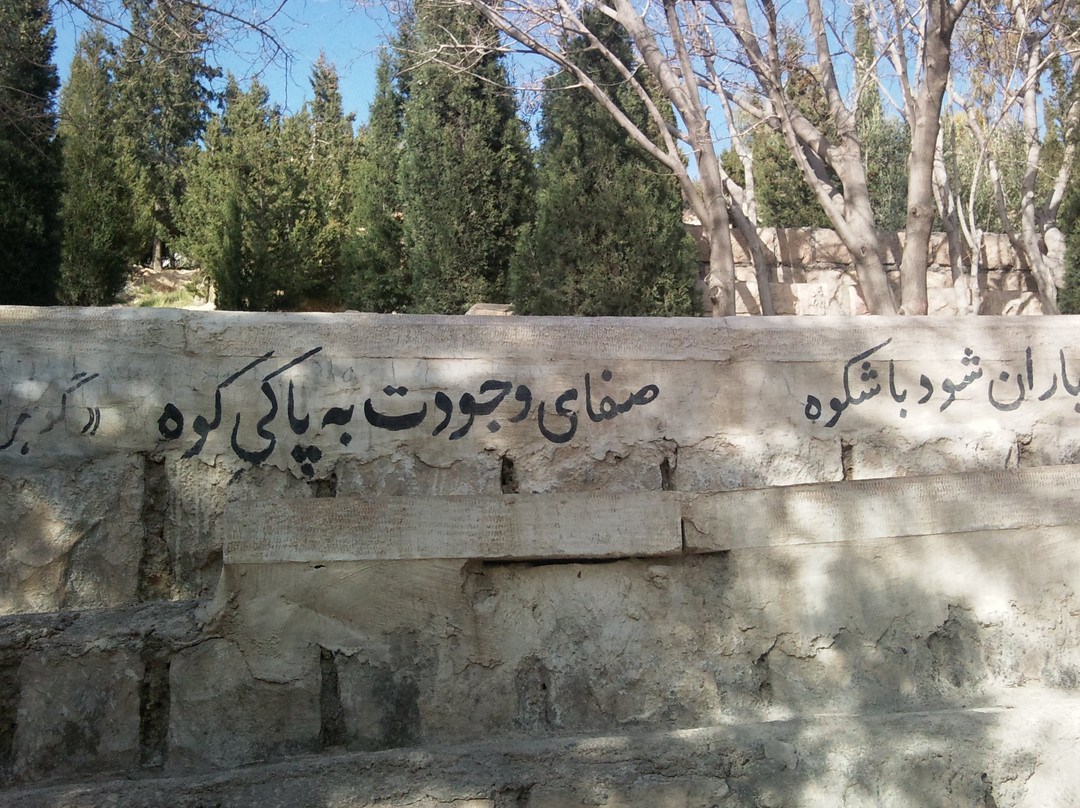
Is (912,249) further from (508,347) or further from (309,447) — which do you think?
(309,447)

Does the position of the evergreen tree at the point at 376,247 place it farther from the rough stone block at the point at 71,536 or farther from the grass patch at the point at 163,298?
the rough stone block at the point at 71,536

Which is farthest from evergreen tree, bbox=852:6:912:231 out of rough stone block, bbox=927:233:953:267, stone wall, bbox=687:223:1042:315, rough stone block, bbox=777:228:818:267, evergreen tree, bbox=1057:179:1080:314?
rough stone block, bbox=777:228:818:267

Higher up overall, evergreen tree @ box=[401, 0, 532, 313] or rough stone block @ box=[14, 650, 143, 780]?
evergreen tree @ box=[401, 0, 532, 313]

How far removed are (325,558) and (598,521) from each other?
0.83 meters

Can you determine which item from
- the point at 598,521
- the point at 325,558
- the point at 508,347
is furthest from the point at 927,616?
the point at 508,347

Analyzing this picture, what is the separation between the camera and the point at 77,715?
279 centimetres

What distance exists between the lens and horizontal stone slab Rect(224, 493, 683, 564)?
2.87m

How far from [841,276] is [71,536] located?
12.4 meters

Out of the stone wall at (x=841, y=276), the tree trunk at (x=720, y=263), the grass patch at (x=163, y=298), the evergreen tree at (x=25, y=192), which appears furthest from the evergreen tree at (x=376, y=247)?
the evergreen tree at (x=25, y=192)

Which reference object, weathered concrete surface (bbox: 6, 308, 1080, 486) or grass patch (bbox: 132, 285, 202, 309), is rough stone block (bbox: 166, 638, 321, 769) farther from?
grass patch (bbox: 132, 285, 202, 309)

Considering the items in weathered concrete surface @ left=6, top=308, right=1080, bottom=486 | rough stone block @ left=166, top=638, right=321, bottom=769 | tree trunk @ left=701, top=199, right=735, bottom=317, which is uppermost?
tree trunk @ left=701, top=199, right=735, bottom=317

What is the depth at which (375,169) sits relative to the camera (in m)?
15.8

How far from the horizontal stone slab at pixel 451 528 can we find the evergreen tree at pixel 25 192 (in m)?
6.94

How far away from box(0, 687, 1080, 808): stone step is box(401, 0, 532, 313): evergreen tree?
9.77 m
